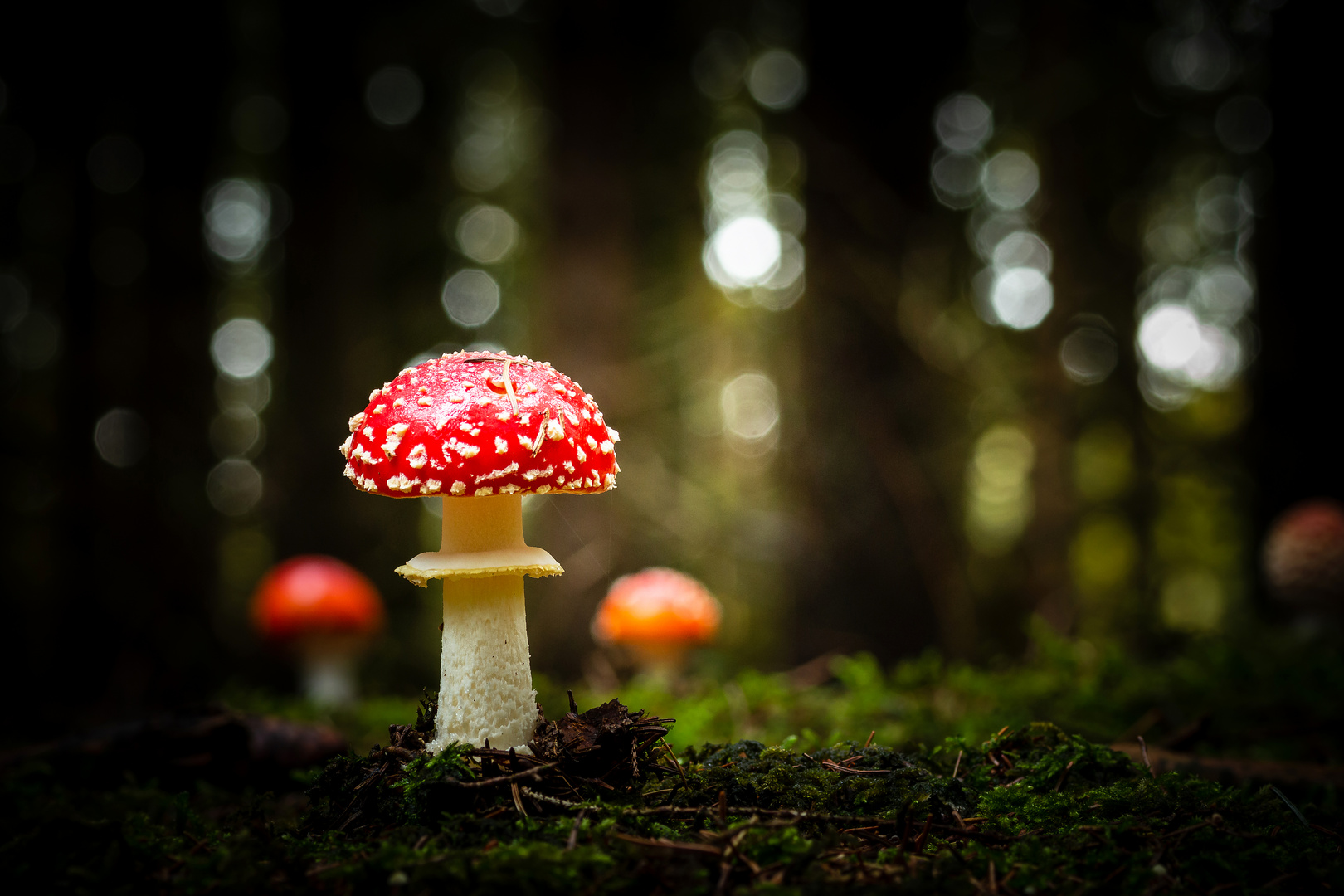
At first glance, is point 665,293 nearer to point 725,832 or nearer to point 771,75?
point 771,75

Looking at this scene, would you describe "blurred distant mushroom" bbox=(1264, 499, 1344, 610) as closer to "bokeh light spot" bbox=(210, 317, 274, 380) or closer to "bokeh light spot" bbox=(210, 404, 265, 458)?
"bokeh light spot" bbox=(210, 404, 265, 458)

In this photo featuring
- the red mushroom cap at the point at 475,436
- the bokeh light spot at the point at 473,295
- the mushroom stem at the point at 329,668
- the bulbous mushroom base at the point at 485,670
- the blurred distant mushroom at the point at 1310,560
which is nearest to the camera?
the red mushroom cap at the point at 475,436

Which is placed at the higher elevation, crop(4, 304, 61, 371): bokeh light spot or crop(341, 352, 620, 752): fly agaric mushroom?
crop(4, 304, 61, 371): bokeh light spot

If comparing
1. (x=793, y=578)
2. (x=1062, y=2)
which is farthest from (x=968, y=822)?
(x=1062, y=2)

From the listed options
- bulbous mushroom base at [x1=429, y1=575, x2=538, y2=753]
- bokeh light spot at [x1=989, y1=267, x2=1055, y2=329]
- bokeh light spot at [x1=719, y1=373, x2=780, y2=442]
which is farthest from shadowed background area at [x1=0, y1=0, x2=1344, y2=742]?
bulbous mushroom base at [x1=429, y1=575, x2=538, y2=753]

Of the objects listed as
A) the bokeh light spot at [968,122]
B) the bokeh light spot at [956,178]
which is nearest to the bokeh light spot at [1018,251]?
the bokeh light spot at [956,178]

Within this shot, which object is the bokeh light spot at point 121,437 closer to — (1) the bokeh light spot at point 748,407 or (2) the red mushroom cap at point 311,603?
(2) the red mushroom cap at point 311,603

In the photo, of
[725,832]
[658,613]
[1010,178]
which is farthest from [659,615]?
[1010,178]

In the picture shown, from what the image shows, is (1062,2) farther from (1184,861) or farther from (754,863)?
(754,863)
